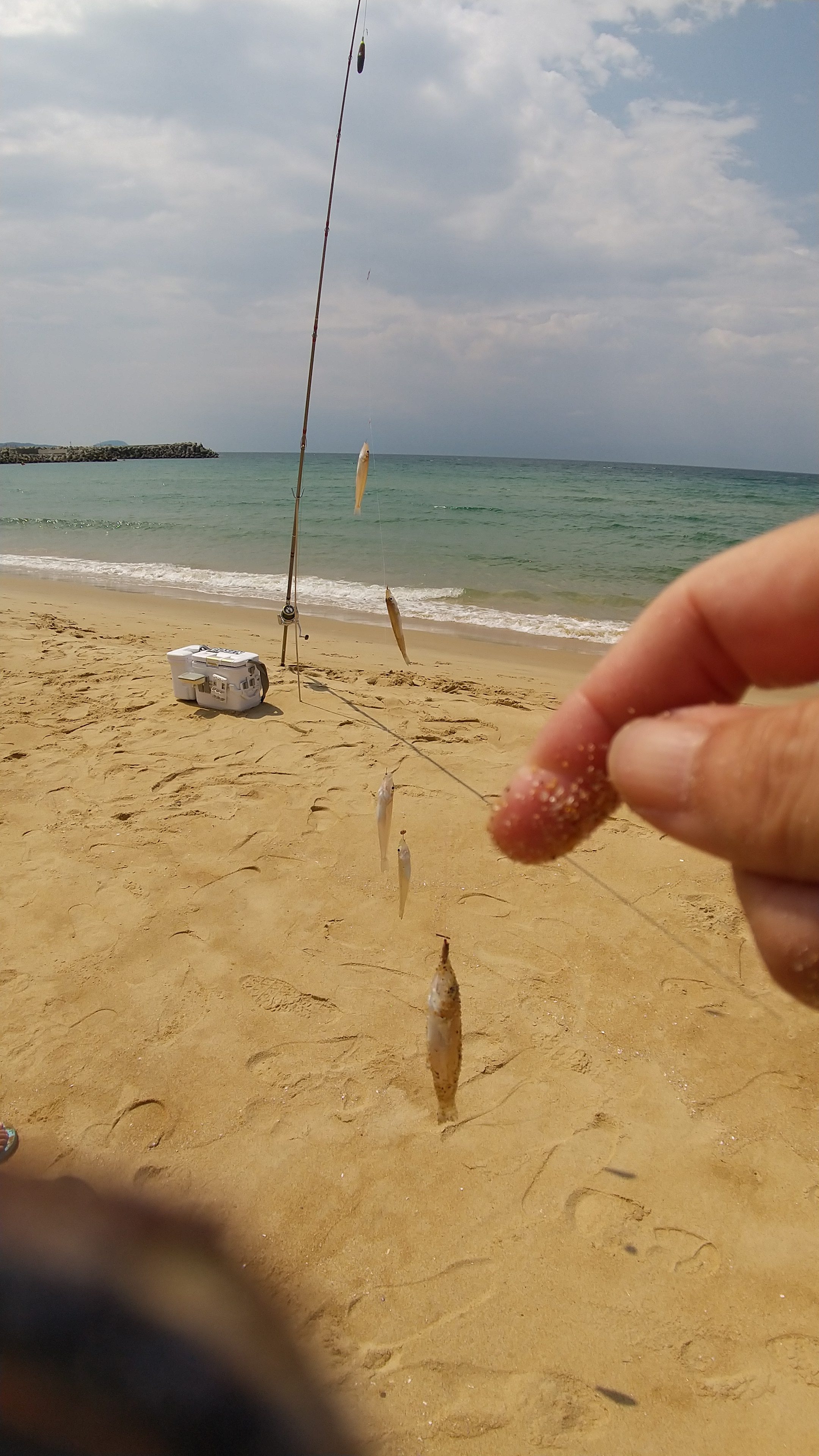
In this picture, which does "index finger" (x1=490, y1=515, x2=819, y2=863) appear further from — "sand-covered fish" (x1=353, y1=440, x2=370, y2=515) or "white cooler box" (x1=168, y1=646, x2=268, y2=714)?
"white cooler box" (x1=168, y1=646, x2=268, y2=714)

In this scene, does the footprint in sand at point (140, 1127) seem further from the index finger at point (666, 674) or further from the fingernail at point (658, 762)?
the fingernail at point (658, 762)

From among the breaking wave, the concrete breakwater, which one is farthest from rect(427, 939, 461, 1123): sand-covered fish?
the concrete breakwater

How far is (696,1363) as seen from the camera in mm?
1897

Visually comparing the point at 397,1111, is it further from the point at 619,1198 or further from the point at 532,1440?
the point at 532,1440

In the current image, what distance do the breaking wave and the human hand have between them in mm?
8011

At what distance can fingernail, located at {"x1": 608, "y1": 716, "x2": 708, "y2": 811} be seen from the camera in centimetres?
95

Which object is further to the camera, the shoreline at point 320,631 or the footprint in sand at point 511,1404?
the shoreline at point 320,631

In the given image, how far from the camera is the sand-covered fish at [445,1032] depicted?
66.8 inches

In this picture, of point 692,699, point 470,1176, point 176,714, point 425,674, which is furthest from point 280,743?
point 692,699

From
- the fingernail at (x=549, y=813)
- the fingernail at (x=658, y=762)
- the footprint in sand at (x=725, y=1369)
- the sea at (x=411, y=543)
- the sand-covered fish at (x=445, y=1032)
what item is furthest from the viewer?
→ the sea at (x=411, y=543)

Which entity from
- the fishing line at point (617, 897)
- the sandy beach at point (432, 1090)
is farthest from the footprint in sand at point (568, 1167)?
the fishing line at point (617, 897)

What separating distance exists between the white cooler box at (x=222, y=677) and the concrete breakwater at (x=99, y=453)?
8371 cm

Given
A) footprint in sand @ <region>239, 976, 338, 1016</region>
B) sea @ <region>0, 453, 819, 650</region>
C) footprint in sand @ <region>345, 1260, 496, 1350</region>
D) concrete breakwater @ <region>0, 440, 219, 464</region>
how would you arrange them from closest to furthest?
footprint in sand @ <region>345, 1260, 496, 1350</region>, footprint in sand @ <region>239, 976, 338, 1016</region>, sea @ <region>0, 453, 819, 650</region>, concrete breakwater @ <region>0, 440, 219, 464</region>

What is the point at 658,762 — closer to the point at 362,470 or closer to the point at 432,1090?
the point at 432,1090
